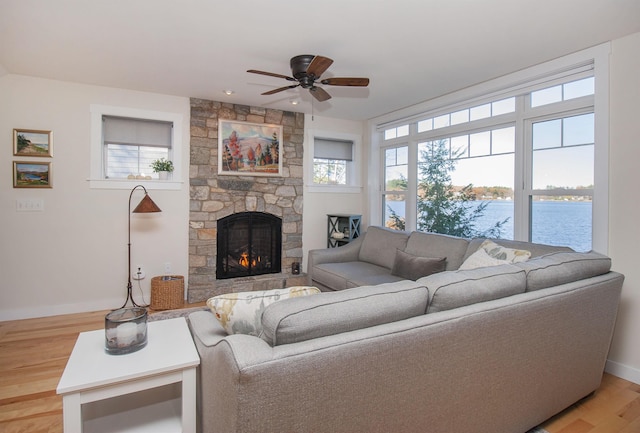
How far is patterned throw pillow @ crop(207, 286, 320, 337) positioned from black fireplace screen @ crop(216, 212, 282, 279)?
124 inches

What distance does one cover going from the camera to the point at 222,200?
14.6 ft

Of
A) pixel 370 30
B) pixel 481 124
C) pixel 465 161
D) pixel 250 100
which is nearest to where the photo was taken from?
pixel 370 30

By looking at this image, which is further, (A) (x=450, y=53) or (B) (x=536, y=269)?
(A) (x=450, y=53)

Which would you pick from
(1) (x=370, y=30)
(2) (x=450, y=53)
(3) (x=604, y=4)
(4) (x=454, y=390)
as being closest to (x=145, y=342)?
(4) (x=454, y=390)

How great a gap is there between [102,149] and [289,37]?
2.69 m

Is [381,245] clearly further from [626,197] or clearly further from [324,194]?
[626,197]

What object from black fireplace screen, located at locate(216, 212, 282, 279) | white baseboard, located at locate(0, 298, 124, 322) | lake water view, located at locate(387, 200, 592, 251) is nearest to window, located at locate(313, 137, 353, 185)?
black fireplace screen, located at locate(216, 212, 282, 279)

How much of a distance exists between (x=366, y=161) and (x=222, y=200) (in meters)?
2.31

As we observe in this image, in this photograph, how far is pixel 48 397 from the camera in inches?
86.6

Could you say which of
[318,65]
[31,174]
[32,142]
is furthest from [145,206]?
[318,65]

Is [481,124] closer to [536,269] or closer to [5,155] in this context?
[536,269]

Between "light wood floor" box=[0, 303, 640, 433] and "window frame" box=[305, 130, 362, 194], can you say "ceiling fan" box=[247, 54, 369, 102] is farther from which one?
"light wood floor" box=[0, 303, 640, 433]

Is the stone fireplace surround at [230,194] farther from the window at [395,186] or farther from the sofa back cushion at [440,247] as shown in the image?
the sofa back cushion at [440,247]

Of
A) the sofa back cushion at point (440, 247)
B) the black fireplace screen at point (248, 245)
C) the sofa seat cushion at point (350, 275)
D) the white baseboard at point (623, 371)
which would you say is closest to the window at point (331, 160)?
the black fireplace screen at point (248, 245)
